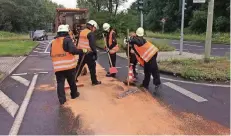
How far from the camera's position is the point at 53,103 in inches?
286

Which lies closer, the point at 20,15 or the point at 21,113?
the point at 21,113

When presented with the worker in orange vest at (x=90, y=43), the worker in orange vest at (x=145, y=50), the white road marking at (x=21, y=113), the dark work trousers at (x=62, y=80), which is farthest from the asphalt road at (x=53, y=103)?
the worker in orange vest at (x=90, y=43)

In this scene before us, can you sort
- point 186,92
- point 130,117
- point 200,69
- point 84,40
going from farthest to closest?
1. point 200,69
2. point 84,40
3. point 186,92
4. point 130,117

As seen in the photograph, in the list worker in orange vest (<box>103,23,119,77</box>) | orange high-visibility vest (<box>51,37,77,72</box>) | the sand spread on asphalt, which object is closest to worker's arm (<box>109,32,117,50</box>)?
worker in orange vest (<box>103,23,119,77</box>)

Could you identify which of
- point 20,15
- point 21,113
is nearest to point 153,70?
point 21,113

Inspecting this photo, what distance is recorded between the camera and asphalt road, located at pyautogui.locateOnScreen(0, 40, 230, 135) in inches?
226

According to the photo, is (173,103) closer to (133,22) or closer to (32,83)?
(32,83)

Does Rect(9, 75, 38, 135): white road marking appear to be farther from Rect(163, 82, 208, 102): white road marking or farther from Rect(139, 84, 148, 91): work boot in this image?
Rect(163, 82, 208, 102): white road marking

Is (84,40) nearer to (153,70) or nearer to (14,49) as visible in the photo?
(153,70)

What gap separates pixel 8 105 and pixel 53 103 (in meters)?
0.98

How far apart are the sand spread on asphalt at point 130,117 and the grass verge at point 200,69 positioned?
2.53 metres

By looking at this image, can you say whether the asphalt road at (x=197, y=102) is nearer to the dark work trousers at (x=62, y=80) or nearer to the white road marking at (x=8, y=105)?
the dark work trousers at (x=62, y=80)

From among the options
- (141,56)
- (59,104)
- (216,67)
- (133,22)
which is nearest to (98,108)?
(59,104)

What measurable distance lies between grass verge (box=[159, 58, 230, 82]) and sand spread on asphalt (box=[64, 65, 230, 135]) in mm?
2535
